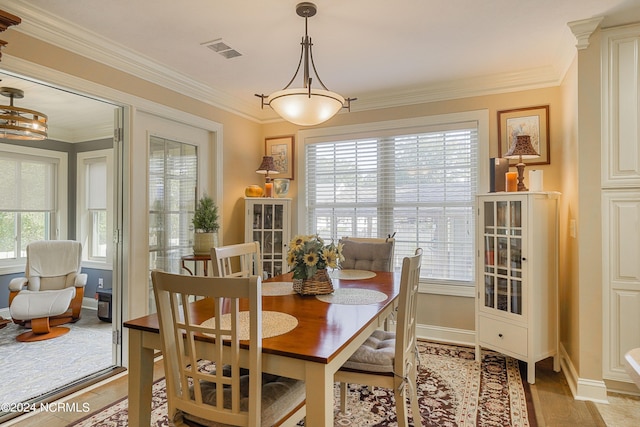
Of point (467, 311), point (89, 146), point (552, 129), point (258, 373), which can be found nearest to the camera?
point (258, 373)

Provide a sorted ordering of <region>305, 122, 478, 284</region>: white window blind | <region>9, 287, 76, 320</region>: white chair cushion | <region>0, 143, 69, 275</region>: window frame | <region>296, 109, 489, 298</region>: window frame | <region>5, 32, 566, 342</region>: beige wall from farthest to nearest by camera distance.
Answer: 1. <region>0, 143, 69, 275</region>: window frame
2. <region>9, 287, 76, 320</region>: white chair cushion
3. <region>305, 122, 478, 284</region>: white window blind
4. <region>296, 109, 489, 298</region>: window frame
5. <region>5, 32, 566, 342</region>: beige wall

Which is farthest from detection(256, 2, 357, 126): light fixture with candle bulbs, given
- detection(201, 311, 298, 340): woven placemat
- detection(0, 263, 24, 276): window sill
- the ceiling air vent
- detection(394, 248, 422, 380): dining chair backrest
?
detection(0, 263, 24, 276): window sill

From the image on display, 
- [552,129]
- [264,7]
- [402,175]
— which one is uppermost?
[264,7]

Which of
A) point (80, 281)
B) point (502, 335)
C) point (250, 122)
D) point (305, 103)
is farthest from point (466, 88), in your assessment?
point (80, 281)

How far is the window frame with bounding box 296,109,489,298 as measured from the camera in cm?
338

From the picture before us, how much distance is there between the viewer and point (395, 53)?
2.85 m

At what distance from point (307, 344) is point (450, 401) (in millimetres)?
1574

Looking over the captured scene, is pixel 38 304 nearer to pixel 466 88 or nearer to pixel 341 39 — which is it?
pixel 341 39

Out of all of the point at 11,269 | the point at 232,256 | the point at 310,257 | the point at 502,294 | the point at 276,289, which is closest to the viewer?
the point at 310,257

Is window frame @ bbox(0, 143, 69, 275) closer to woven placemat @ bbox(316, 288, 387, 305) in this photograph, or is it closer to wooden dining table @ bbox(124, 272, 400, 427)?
wooden dining table @ bbox(124, 272, 400, 427)

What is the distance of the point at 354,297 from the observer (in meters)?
2.03

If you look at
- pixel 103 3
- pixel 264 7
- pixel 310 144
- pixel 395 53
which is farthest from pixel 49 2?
pixel 310 144

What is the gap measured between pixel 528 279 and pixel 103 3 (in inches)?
130

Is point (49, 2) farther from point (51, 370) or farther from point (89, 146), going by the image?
point (89, 146)
